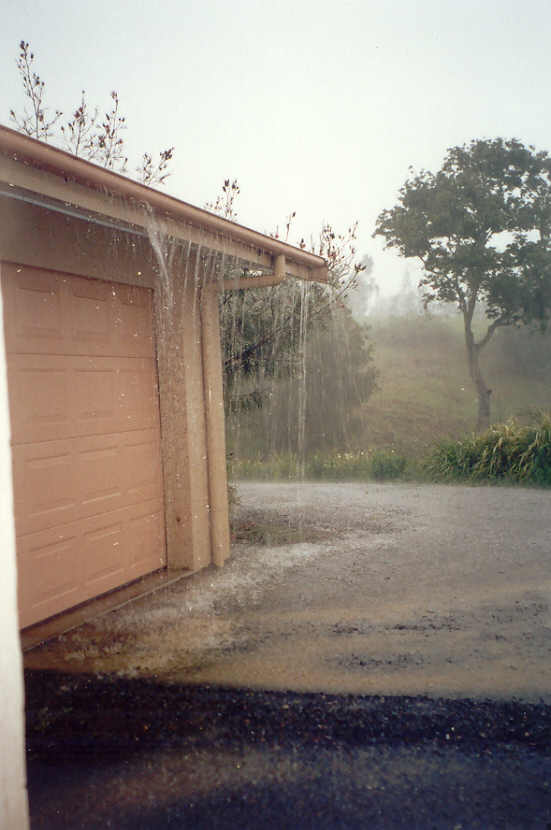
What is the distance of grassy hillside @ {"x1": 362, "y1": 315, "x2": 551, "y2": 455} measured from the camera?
77.6 feet

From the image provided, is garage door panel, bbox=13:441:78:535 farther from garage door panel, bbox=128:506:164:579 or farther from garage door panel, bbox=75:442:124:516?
garage door panel, bbox=128:506:164:579

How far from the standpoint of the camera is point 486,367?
1089 inches

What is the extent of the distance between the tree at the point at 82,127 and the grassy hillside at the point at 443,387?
13642mm

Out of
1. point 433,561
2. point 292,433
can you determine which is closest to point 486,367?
point 292,433

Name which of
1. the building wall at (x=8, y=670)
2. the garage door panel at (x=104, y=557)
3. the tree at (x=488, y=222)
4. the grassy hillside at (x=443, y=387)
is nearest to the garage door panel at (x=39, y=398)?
the garage door panel at (x=104, y=557)

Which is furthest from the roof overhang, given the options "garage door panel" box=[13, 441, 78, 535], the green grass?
the green grass

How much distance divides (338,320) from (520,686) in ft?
54.5

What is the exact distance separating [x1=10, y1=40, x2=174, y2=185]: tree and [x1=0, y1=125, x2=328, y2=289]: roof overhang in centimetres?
368

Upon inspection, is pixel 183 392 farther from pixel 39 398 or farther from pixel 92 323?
pixel 39 398

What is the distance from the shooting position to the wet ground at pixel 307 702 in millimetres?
2473

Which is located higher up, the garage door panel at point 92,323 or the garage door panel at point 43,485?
the garage door panel at point 92,323

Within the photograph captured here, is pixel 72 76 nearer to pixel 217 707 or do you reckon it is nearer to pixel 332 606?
pixel 332 606

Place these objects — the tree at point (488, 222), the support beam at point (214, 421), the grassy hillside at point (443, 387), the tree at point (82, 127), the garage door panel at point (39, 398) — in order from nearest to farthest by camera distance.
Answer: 1. the garage door panel at point (39, 398)
2. the support beam at point (214, 421)
3. the tree at point (82, 127)
4. the tree at point (488, 222)
5. the grassy hillside at point (443, 387)

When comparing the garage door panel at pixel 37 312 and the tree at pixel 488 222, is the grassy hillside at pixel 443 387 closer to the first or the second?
the tree at pixel 488 222
